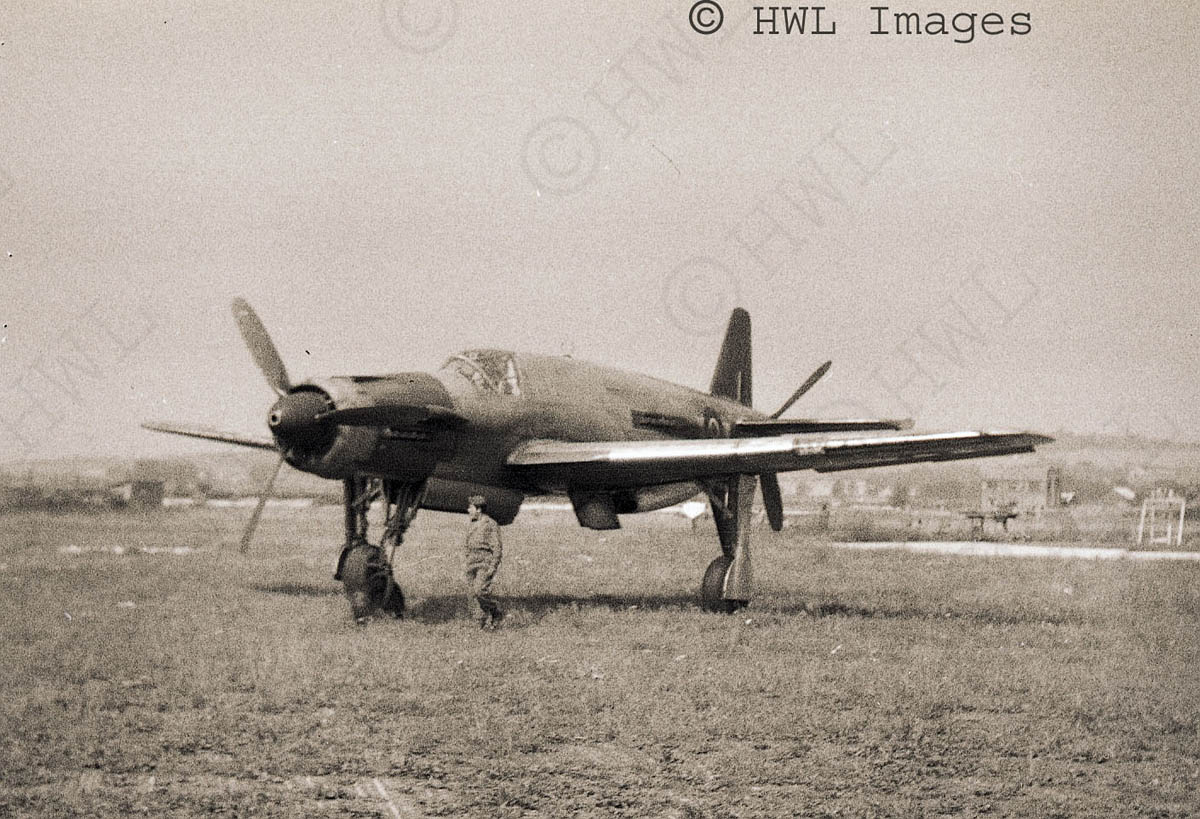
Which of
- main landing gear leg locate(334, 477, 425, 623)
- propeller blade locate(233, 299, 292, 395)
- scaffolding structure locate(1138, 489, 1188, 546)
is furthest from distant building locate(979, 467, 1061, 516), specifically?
propeller blade locate(233, 299, 292, 395)

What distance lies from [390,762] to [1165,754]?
17.5 feet

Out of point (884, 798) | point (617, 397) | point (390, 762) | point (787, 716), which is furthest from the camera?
point (617, 397)

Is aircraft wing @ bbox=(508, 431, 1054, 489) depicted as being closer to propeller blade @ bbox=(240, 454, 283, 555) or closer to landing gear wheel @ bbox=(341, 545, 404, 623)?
landing gear wheel @ bbox=(341, 545, 404, 623)

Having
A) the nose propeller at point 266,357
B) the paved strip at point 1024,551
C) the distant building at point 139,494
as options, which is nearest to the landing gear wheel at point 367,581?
the nose propeller at point 266,357

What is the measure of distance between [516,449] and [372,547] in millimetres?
2277

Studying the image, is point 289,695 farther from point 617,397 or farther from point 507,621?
point 617,397

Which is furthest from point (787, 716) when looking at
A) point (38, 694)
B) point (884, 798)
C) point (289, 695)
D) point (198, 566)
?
point (198, 566)

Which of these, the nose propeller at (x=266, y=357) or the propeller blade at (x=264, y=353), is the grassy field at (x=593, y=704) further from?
the propeller blade at (x=264, y=353)

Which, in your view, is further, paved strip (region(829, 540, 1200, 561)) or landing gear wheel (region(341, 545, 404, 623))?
paved strip (region(829, 540, 1200, 561))

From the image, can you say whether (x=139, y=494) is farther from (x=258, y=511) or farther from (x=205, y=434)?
(x=258, y=511)

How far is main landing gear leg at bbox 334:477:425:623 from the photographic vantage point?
44.2 feet

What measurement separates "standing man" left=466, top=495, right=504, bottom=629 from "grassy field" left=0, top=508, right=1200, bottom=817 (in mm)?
335

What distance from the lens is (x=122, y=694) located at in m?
9.09

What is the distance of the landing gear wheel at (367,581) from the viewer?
44.0 feet
